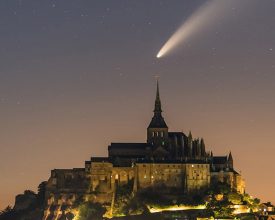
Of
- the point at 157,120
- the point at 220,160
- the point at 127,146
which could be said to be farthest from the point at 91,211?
the point at 220,160

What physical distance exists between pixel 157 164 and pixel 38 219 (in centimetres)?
2069

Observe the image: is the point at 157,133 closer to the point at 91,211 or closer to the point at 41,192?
the point at 91,211

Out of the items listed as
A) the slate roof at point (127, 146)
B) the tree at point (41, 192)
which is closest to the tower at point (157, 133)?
the slate roof at point (127, 146)

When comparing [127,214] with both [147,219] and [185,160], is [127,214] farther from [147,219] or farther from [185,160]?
[185,160]

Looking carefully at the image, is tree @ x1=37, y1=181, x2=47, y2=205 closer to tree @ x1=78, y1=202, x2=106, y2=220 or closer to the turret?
tree @ x1=78, y1=202, x2=106, y2=220

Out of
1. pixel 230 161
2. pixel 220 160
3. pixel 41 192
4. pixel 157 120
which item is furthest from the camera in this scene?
pixel 41 192

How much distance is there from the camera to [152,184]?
12206cm

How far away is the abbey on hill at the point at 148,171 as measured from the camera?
122375mm

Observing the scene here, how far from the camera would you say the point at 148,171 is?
123 metres

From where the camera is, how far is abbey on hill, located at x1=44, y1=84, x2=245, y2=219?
122375 millimetres

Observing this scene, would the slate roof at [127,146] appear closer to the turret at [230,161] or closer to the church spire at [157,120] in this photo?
the church spire at [157,120]

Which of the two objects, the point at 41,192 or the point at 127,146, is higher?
the point at 127,146

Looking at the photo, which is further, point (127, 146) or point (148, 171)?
point (127, 146)

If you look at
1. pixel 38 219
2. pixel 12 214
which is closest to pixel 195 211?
pixel 38 219
